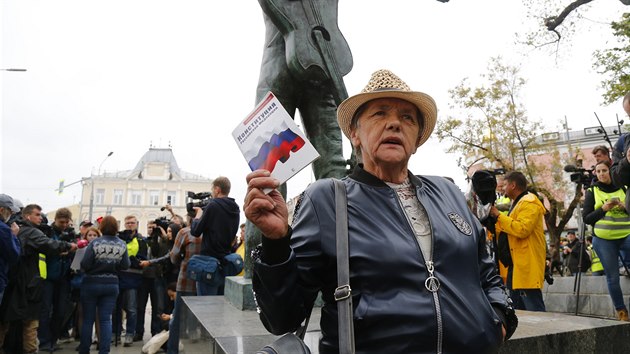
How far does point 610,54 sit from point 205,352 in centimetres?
1881

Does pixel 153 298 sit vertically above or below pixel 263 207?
below

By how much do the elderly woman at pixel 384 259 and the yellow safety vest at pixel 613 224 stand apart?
3.86m

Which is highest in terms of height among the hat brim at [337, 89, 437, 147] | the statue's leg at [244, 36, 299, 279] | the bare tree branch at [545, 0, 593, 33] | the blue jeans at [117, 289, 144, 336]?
the bare tree branch at [545, 0, 593, 33]

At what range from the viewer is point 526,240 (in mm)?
4809

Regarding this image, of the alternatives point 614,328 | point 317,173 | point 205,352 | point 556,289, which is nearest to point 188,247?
point 317,173

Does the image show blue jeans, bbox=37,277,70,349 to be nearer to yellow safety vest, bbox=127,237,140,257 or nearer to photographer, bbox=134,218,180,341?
yellow safety vest, bbox=127,237,140,257

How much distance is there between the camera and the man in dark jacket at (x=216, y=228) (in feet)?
16.9

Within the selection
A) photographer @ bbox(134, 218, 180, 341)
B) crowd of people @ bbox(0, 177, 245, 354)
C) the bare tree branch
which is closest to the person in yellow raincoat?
crowd of people @ bbox(0, 177, 245, 354)

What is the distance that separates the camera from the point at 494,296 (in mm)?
1854

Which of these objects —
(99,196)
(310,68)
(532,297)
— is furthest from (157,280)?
(99,196)

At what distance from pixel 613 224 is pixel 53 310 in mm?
7499

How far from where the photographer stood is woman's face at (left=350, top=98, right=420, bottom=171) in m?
1.81

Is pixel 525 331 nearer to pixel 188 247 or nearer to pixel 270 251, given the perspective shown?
pixel 270 251

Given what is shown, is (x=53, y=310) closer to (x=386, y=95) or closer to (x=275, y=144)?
(x=275, y=144)
